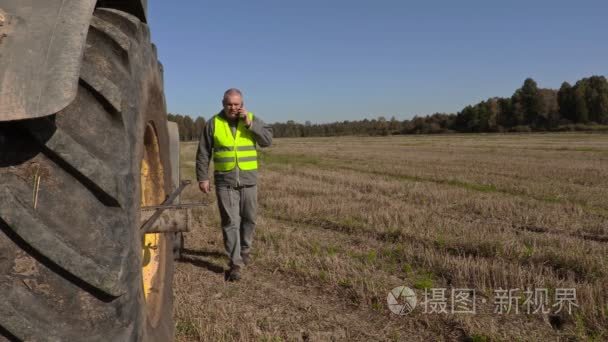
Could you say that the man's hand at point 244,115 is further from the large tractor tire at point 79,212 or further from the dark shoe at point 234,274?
the large tractor tire at point 79,212

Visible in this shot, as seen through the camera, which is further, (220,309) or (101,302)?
(220,309)

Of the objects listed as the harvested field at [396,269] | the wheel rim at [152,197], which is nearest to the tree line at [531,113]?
the harvested field at [396,269]

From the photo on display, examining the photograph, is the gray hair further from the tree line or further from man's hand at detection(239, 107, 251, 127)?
the tree line

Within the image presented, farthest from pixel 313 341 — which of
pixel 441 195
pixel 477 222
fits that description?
pixel 441 195

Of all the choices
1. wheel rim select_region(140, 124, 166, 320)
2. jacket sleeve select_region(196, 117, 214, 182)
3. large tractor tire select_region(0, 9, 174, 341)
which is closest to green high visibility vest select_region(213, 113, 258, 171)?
jacket sleeve select_region(196, 117, 214, 182)

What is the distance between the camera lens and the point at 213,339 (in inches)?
124

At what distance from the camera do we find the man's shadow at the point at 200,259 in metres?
4.88

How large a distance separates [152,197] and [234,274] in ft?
6.35

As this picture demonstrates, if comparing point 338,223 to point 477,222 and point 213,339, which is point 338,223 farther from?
point 213,339

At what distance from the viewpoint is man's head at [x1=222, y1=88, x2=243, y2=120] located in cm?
452

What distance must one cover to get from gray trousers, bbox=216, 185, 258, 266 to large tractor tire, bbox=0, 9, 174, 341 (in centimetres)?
301

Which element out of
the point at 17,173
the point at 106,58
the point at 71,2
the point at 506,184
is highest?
the point at 71,2

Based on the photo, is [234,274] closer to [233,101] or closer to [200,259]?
[200,259]

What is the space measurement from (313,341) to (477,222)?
4227mm
